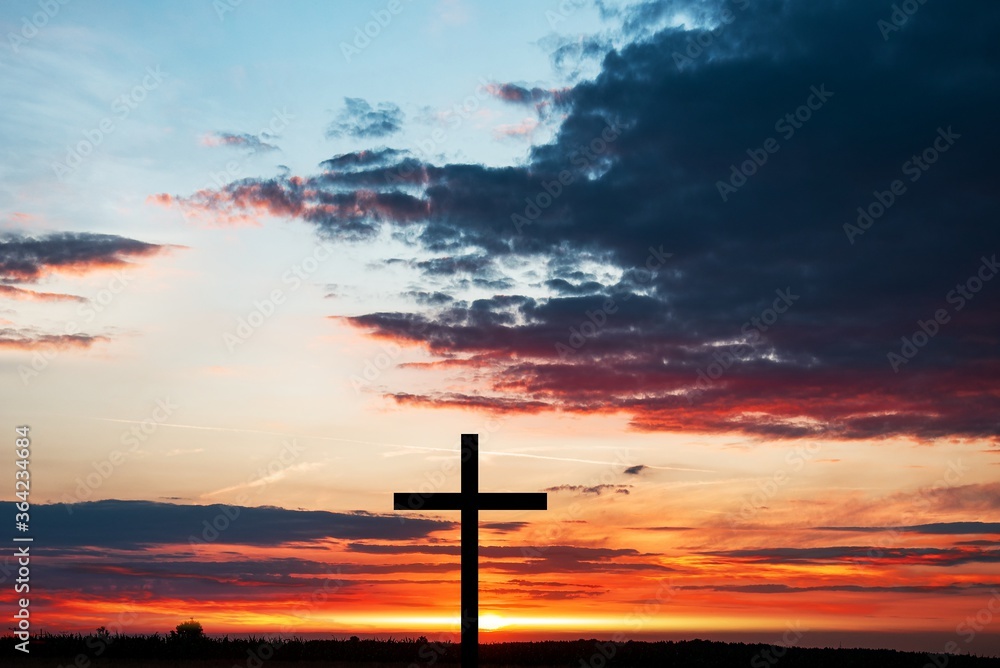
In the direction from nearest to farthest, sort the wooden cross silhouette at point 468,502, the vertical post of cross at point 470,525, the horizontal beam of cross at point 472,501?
1. the vertical post of cross at point 470,525
2. the wooden cross silhouette at point 468,502
3. the horizontal beam of cross at point 472,501

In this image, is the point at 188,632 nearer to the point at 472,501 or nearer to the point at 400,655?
the point at 400,655

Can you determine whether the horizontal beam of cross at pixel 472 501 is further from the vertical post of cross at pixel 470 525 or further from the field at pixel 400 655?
the field at pixel 400 655

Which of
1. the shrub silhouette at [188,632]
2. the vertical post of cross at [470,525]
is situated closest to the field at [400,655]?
the shrub silhouette at [188,632]

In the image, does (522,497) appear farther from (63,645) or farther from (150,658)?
(63,645)

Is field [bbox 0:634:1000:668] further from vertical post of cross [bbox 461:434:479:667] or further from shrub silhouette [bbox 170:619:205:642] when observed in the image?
Result: vertical post of cross [bbox 461:434:479:667]

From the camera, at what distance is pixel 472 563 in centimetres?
2147

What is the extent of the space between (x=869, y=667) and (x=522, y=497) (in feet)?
46.3

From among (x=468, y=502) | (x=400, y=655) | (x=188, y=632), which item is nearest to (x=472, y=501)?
(x=468, y=502)

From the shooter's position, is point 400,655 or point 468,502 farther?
point 400,655

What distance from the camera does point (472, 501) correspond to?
21750mm

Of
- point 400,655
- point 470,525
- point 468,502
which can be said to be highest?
point 468,502

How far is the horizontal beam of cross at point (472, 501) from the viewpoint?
856 inches

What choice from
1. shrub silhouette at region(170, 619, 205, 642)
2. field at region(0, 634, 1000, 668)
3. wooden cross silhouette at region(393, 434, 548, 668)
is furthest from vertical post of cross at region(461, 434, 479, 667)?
shrub silhouette at region(170, 619, 205, 642)

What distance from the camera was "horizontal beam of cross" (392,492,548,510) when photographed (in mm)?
21750
